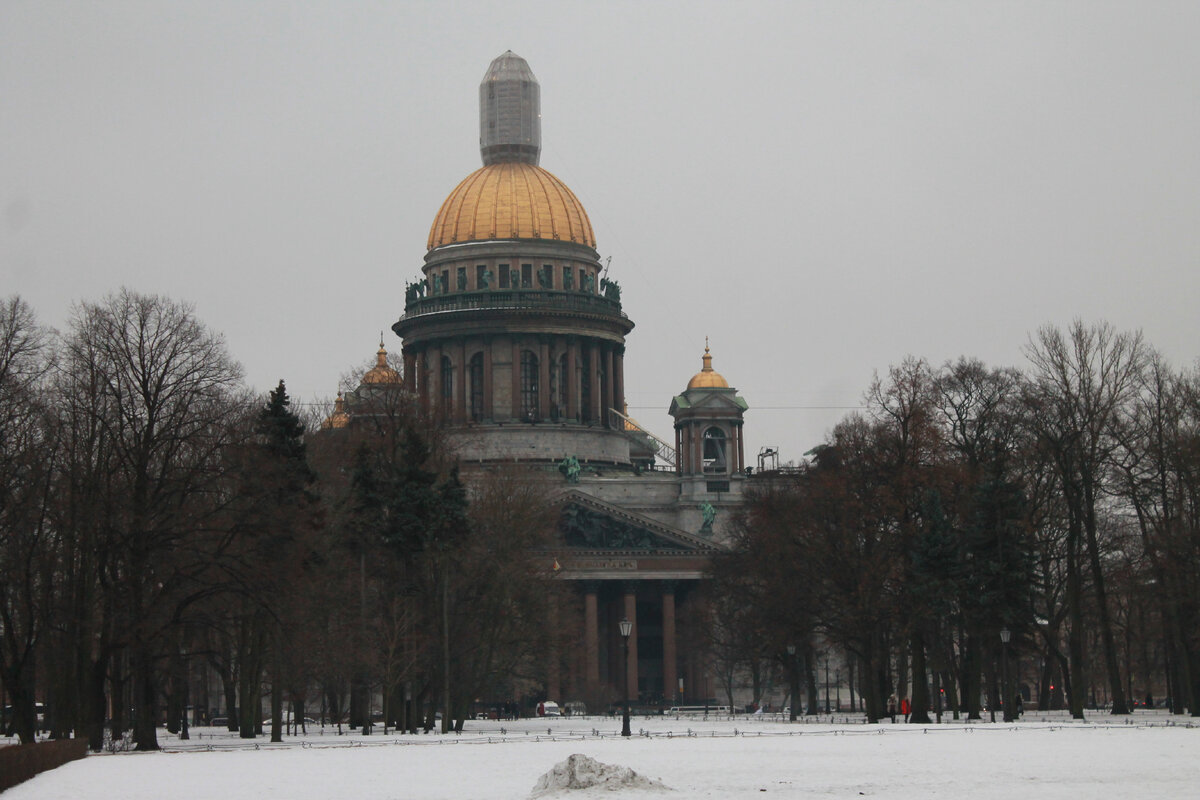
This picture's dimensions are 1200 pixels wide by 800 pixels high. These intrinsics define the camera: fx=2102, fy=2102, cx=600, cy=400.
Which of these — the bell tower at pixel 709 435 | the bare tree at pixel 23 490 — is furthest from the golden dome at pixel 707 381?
the bare tree at pixel 23 490

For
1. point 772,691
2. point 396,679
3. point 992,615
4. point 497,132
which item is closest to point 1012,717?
point 992,615

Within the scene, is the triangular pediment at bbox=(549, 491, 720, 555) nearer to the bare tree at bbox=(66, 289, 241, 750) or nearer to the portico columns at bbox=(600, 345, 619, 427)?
the portico columns at bbox=(600, 345, 619, 427)

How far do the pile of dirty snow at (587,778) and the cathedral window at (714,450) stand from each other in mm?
98785

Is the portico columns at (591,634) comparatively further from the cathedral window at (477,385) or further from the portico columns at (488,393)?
the cathedral window at (477,385)

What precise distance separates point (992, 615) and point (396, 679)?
2066cm

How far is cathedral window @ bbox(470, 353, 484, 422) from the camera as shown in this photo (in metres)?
140

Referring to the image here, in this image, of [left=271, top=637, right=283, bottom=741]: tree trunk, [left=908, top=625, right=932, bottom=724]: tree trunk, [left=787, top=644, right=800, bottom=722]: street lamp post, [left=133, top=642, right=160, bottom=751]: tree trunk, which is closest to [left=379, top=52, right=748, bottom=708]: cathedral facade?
[left=787, top=644, right=800, bottom=722]: street lamp post

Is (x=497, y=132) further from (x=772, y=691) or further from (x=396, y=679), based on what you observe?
(x=396, y=679)

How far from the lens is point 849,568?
73.3 metres

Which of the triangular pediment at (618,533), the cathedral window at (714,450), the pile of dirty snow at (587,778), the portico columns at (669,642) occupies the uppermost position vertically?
the cathedral window at (714,450)

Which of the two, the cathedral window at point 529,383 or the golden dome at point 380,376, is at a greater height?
the cathedral window at point 529,383

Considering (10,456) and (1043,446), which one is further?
(1043,446)

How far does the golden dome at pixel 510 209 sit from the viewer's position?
141 m

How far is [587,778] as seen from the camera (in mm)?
37062
